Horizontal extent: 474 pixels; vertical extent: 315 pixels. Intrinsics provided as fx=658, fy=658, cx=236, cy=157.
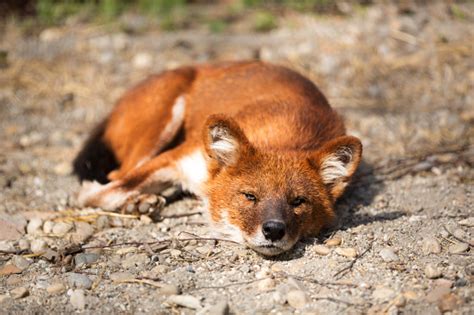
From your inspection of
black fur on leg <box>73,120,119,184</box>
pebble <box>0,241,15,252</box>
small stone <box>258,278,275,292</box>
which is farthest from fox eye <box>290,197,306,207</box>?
black fur on leg <box>73,120,119,184</box>

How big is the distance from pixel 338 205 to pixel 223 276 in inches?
58.2

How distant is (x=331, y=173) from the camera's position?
4.54m

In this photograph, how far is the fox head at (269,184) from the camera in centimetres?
408

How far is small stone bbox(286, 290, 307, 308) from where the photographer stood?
11.5ft

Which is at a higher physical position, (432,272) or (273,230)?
(273,230)

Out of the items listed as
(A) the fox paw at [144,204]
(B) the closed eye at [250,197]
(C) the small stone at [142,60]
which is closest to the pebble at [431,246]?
(B) the closed eye at [250,197]

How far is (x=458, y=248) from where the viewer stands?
3996 mm

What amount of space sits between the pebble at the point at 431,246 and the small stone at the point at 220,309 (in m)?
1.33

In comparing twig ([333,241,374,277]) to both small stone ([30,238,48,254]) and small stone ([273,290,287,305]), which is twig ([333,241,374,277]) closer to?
small stone ([273,290,287,305])

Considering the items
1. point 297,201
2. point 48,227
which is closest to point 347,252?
point 297,201

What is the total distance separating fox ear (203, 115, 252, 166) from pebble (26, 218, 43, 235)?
132 centimetres

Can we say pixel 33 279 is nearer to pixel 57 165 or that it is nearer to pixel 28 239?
pixel 28 239

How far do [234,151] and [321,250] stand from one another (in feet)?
2.95

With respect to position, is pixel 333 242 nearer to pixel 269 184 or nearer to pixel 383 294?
pixel 269 184
